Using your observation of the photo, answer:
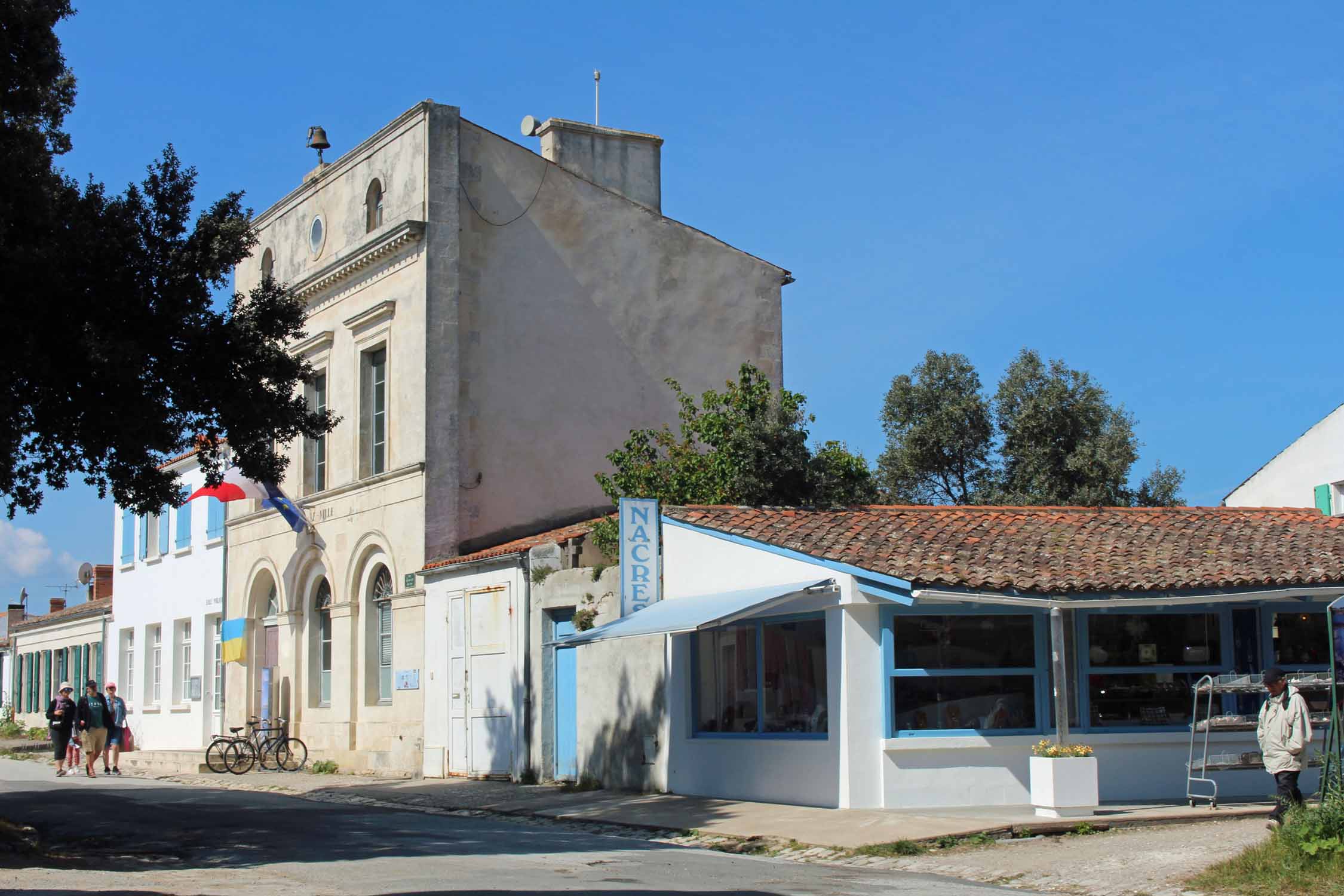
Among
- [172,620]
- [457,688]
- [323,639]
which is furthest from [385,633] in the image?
[172,620]

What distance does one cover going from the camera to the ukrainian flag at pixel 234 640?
1224 inches

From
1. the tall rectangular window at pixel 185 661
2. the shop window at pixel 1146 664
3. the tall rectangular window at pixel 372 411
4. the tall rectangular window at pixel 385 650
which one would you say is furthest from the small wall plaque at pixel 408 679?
the shop window at pixel 1146 664

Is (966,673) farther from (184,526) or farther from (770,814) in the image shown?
(184,526)

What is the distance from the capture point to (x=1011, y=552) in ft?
56.8

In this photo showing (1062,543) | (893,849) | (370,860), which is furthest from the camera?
(1062,543)

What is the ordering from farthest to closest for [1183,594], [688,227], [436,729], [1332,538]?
[688,227] < [436,729] < [1332,538] < [1183,594]

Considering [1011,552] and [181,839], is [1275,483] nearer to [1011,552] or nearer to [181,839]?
[1011,552]

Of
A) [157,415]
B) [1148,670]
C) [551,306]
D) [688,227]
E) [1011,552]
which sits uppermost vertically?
[688,227]

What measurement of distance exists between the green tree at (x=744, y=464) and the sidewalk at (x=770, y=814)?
160 inches

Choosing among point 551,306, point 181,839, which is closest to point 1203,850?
point 181,839

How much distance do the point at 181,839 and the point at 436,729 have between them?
9494 millimetres

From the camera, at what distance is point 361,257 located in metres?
27.0

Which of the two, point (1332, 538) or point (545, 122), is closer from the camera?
point (1332, 538)

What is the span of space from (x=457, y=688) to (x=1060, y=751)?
11662mm
